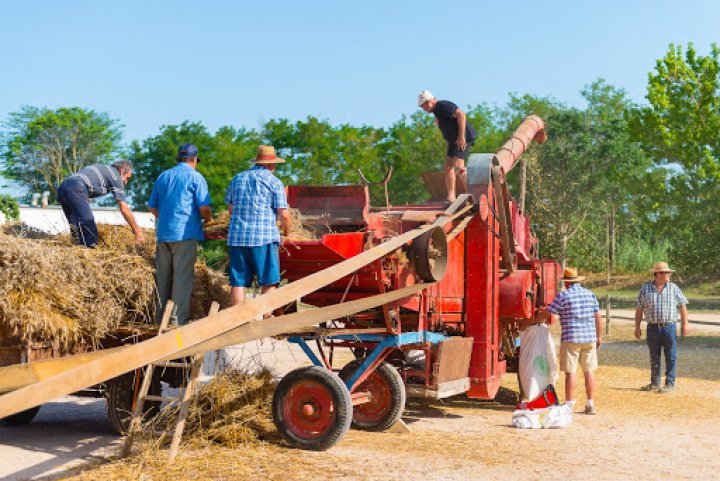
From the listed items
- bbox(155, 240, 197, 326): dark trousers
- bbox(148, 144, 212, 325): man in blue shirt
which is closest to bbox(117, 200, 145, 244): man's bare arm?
bbox(148, 144, 212, 325): man in blue shirt

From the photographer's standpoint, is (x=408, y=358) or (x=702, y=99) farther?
(x=702, y=99)

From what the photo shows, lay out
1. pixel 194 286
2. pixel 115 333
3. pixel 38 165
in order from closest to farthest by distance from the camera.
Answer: pixel 115 333 < pixel 194 286 < pixel 38 165

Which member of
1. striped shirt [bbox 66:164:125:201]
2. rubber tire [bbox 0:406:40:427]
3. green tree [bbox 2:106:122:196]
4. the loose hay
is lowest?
rubber tire [bbox 0:406:40:427]

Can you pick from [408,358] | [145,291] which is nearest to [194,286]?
[145,291]

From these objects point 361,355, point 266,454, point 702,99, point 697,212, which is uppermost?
point 702,99

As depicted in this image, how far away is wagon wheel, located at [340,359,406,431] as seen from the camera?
8.61 metres

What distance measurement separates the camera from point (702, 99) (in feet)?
87.5

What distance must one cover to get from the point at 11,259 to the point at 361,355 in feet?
13.3

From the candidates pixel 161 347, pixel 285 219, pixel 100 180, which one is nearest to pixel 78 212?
pixel 100 180

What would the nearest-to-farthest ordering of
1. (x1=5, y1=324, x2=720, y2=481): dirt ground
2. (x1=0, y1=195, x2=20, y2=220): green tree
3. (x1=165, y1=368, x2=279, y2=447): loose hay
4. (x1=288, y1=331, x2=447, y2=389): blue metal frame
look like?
(x1=5, y1=324, x2=720, y2=481): dirt ground
(x1=165, y1=368, x2=279, y2=447): loose hay
(x1=288, y1=331, x2=447, y2=389): blue metal frame
(x1=0, y1=195, x2=20, y2=220): green tree

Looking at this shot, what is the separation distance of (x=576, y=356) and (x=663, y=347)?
2.56 meters

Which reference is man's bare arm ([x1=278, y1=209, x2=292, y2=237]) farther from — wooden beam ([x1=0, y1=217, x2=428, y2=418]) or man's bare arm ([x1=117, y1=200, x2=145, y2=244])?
man's bare arm ([x1=117, y1=200, x2=145, y2=244])

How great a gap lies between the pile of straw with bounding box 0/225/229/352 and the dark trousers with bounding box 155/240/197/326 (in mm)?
132

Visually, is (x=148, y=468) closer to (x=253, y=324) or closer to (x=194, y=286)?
(x=253, y=324)
